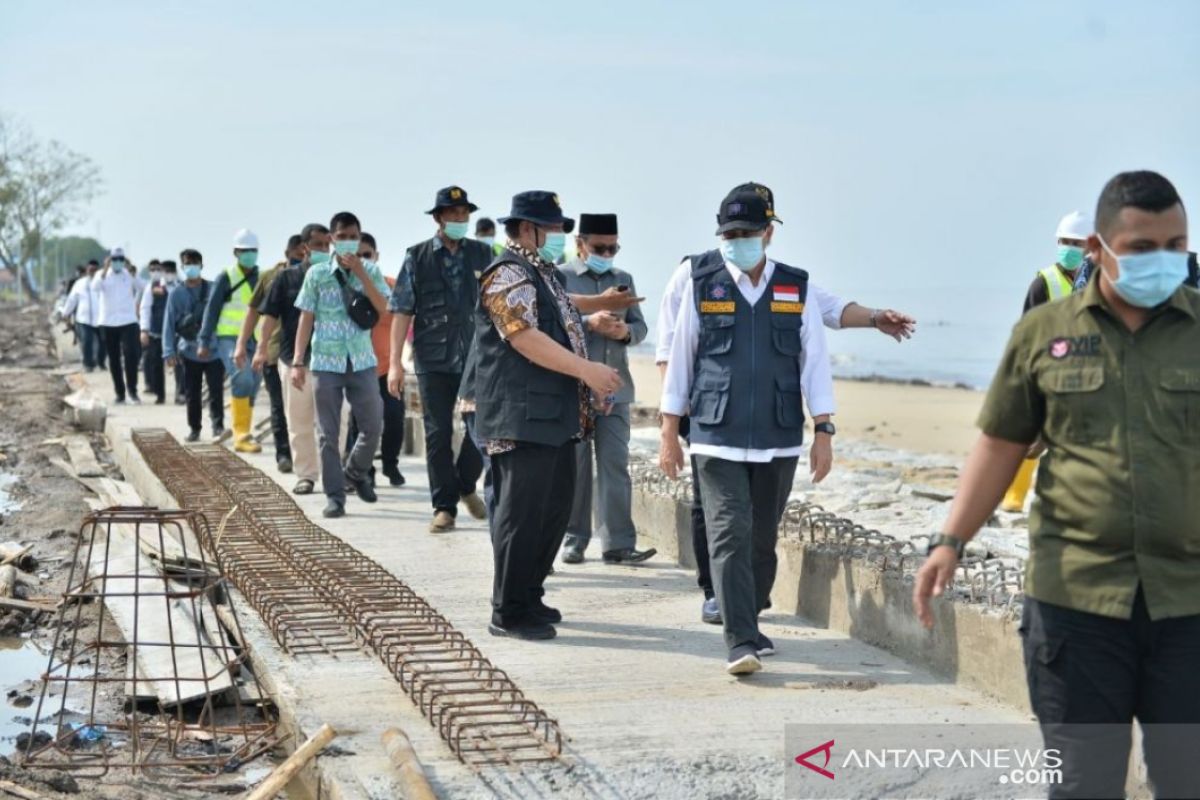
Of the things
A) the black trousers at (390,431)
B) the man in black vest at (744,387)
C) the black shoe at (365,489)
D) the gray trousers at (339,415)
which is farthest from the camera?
A: the black trousers at (390,431)

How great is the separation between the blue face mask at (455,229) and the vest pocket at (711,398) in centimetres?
349

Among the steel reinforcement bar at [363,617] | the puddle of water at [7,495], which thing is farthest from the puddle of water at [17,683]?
the puddle of water at [7,495]

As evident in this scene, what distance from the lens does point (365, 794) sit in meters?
4.66

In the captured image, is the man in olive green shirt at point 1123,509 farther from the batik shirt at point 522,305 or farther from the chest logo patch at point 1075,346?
the batik shirt at point 522,305

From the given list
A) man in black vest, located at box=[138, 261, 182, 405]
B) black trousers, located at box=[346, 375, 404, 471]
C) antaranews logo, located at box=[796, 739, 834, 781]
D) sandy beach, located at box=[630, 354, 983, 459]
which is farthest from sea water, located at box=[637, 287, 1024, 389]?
antaranews logo, located at box=[796, 739, 834, 781]

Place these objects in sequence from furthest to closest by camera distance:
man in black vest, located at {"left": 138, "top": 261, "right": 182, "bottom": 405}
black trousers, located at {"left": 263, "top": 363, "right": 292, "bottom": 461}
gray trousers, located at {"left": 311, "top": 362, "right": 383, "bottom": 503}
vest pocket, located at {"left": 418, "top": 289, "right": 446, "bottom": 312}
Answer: man in black vest, located at {"left": 138, "top": 261, "right": 182, "bottom": 405} → black trousers, located at {"left": 263, "top": 363, "right": 292, "bottom": 461} → gray trousers, located at {"left": 311, "top": 362, "right": 383, "bottom": 503} → vest pocket, located at {"left": 418, "top": 289, "right": 446, "bottom": 312}

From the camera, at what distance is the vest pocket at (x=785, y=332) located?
6.25m

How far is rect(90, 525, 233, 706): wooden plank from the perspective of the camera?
597 centimetres

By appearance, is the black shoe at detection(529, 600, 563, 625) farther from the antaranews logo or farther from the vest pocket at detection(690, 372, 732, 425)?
the antaranews logo

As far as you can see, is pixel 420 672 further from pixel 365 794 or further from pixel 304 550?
pixel 304 550

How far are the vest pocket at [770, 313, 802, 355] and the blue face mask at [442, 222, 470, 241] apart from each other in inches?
141

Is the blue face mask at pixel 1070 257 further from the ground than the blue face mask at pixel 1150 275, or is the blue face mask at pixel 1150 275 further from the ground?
the blue face mask at pixel 1070 257

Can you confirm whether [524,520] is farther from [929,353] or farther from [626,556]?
[929,353]

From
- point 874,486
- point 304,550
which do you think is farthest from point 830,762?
point 874,486
